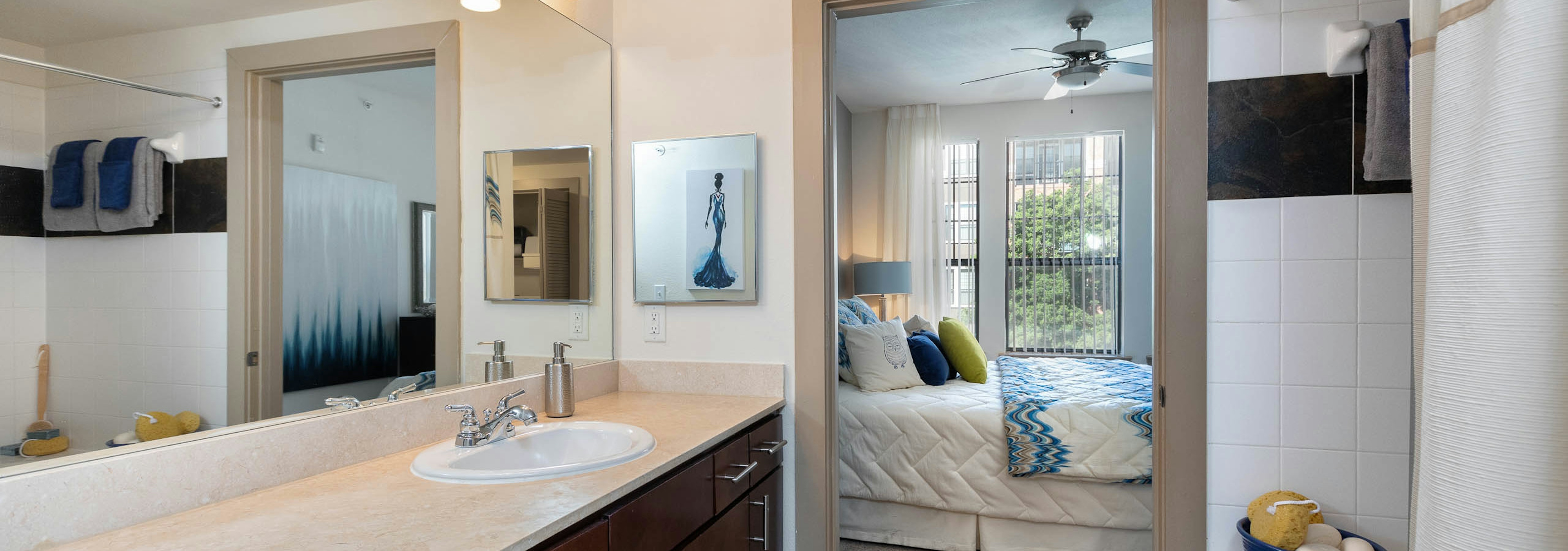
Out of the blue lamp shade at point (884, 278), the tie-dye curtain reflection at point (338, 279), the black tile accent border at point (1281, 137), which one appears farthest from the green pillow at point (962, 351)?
the tie-dye curtain reflection at point (338, 279)

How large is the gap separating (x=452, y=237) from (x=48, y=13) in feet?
2.49

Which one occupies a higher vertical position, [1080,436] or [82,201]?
[82,201]

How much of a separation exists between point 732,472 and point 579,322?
73cm

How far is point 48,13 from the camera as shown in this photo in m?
0.94

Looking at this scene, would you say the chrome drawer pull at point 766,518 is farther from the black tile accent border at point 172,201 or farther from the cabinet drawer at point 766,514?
the black tile accent border at point 172,201

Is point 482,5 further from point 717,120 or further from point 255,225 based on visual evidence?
point 255,225

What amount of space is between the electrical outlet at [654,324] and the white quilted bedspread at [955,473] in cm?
97

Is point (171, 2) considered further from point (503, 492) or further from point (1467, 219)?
point (1467, 219)

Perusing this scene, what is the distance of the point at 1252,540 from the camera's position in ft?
5.25

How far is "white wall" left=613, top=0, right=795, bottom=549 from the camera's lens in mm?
2104

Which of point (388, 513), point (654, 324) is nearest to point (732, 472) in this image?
point (654, 324)

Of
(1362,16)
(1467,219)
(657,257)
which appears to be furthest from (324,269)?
(1362,16)

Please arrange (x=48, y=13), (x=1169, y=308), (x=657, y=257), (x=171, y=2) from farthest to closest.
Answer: (x=657, y=257) → (x=1169, y=308) → (x=171, y=2) → (x=48, y=13)

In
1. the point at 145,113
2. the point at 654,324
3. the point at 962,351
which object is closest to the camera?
the point at 145,113
